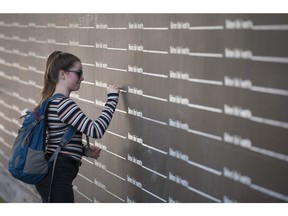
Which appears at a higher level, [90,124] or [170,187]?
[90,124]

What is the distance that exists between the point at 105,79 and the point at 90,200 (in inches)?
56.6

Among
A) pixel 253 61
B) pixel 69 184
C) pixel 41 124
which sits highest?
pixel 253 61

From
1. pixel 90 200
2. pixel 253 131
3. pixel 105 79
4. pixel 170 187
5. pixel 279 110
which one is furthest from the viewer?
pixel 90 200

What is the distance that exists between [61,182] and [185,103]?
1.36 meters

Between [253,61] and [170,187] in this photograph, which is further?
[170,187]

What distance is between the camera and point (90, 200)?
22.7 feet

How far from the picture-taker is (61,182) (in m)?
5.48

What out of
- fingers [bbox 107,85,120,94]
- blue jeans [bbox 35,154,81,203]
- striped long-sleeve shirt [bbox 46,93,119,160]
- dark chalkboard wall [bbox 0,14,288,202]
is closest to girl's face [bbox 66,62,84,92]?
striped long-sleeve shirt [bbox 46,93,119,160]

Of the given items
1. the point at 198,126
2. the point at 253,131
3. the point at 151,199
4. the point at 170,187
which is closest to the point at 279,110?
the point at 253,131

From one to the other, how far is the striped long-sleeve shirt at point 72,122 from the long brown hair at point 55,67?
23 centimetres

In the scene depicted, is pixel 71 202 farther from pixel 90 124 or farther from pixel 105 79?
pixel 105 79

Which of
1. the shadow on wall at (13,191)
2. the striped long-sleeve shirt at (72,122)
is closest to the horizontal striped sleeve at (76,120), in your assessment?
the striped long-sleeve shirt at (72,122)

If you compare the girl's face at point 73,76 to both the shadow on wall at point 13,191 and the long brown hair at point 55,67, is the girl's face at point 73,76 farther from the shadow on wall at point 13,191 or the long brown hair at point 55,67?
the shadow on wall at point 13,191

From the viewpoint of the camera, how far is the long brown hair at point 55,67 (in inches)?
217
